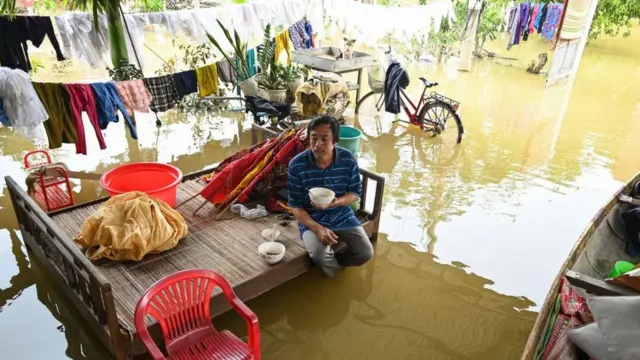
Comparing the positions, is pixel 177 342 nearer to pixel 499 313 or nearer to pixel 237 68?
pixel 499 313

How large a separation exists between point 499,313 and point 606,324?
4.62ft

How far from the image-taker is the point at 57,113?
4457 mm

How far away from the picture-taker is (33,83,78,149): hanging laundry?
4.33 metres

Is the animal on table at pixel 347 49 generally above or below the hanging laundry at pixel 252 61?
above

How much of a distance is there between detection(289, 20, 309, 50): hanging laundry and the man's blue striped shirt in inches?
215

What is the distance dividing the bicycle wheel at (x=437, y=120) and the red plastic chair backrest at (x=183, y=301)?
5059mm

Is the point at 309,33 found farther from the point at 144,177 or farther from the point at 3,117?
the point at 3,117

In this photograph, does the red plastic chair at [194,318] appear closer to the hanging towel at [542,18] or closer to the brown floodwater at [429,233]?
the brown floodwater at [429,233]

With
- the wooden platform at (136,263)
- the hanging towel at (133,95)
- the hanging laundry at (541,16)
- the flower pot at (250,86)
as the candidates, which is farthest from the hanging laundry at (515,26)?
the hanging towel at (133,95)

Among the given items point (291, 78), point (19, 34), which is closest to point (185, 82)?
point (291, 78)

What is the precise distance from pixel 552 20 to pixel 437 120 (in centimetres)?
715

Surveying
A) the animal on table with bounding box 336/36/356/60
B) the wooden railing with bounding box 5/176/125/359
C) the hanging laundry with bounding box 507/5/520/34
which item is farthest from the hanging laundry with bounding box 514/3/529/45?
the wooden railing with bounding box 5/176/125/359

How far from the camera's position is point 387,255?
4074 mm

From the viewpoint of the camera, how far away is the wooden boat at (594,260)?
237cm
